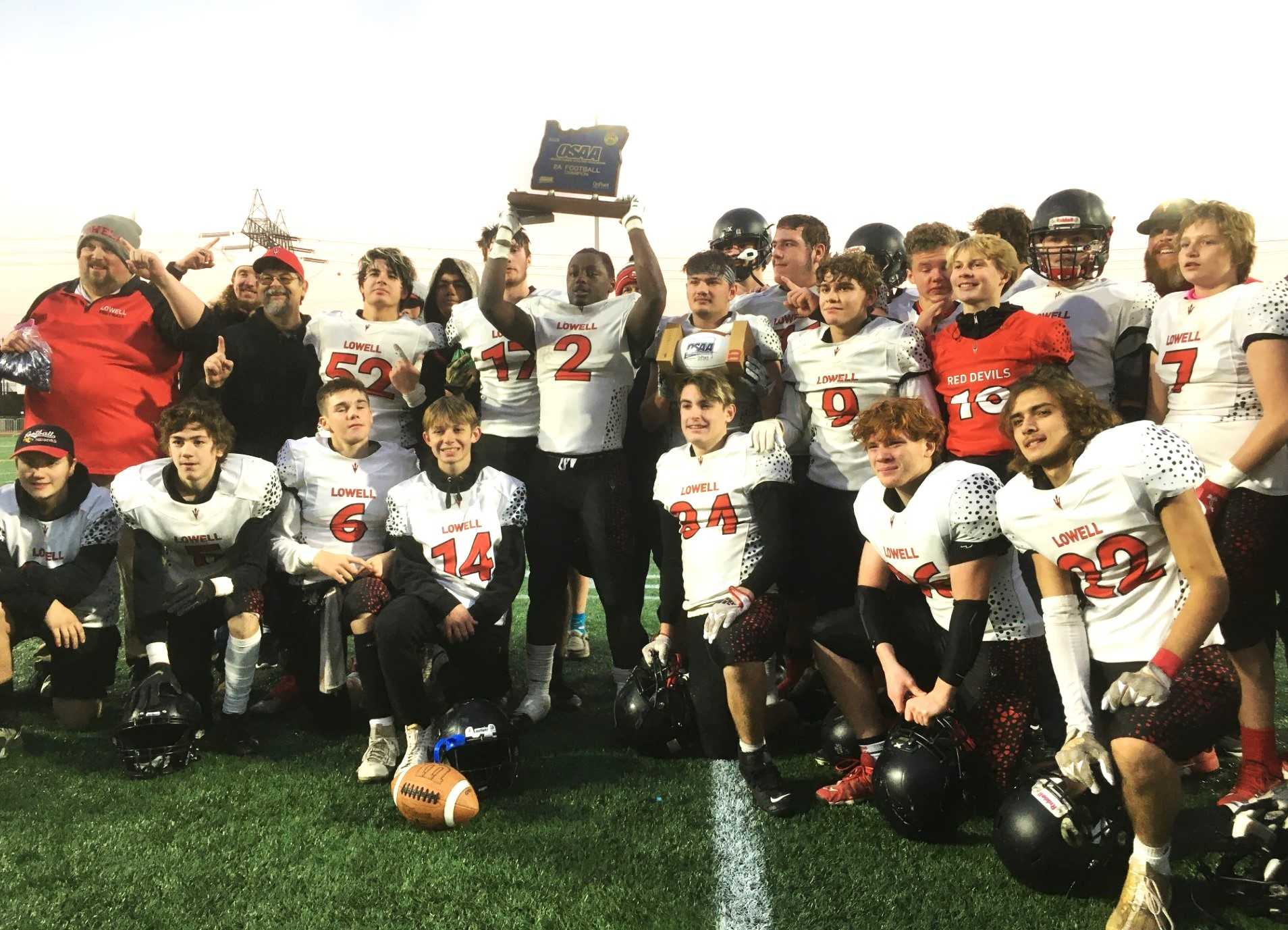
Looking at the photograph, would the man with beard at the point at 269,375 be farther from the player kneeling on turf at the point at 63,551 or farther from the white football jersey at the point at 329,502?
the player kneeling on turf at the point at 63,551

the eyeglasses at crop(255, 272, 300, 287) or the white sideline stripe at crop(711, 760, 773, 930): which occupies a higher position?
the eyeglasses at crop(255, 272, 300, 287)

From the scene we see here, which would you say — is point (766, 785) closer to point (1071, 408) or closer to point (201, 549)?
point (1071, 408)

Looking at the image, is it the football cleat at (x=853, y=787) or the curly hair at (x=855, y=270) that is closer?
the football cleat at (x=853, y=787)

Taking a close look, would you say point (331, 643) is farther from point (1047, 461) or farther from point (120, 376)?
point (1047, 461)

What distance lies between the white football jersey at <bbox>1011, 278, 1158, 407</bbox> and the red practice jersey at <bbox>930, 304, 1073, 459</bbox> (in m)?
0.23

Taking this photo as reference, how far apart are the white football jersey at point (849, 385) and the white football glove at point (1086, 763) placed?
1602 millimetres

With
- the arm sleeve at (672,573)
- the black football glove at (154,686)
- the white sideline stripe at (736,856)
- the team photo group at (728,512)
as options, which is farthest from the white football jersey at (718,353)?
the black football glove at (154,686)

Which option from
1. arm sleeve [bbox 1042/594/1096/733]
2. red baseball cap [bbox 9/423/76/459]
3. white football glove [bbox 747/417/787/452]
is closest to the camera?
arm sleeve [bbox 1042/594/1096/733]

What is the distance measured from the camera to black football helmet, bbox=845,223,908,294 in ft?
19.4

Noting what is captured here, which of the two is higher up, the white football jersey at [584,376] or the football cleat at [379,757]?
the white football jersey at [584,376]

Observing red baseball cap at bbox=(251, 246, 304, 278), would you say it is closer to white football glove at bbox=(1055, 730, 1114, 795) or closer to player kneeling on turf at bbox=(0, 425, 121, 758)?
player kneeling on turf at bbox=(0, 425, 121, 758)

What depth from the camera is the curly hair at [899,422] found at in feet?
12.3

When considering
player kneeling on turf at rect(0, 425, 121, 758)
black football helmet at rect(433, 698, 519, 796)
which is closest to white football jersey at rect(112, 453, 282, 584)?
player kneeling on turf at rect(0, 425, 121, 758)

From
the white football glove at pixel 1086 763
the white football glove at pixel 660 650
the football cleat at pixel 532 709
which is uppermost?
the white football glove at pixel 1086 763
